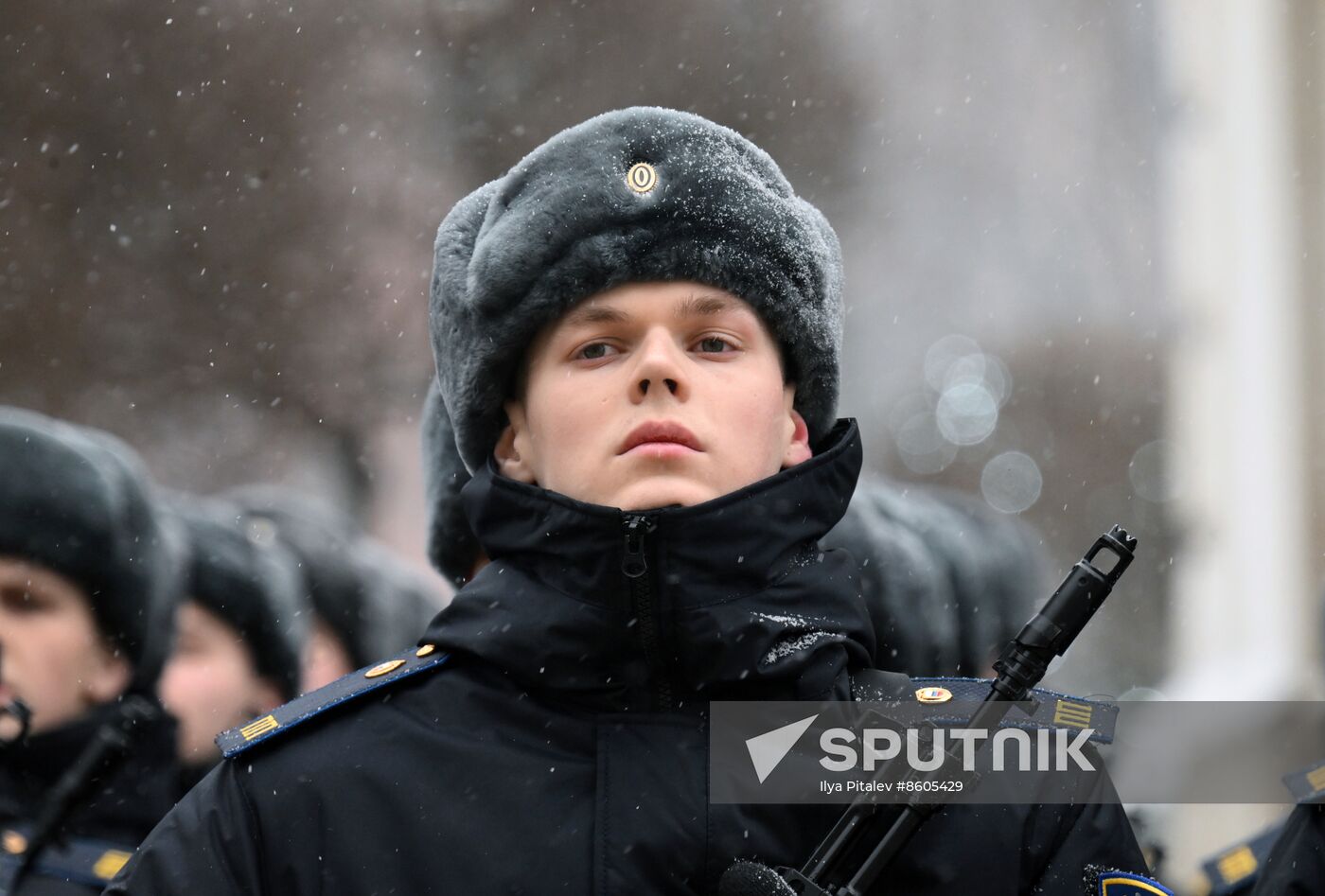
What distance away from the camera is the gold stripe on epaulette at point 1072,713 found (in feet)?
10.6

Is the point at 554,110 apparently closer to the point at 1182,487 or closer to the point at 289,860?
the point at 289,860

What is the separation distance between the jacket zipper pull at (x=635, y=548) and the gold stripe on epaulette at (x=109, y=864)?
2.17 meters

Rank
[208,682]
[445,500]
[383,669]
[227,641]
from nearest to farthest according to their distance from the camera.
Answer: [383,669] < [445,500] < [208,682] < [227,641]

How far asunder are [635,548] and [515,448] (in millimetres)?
561

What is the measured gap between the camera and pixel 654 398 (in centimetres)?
336

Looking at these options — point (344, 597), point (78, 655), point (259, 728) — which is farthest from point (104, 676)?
point (344, 597)

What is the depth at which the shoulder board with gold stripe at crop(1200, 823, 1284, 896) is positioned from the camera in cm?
430

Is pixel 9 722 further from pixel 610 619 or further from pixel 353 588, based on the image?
pixel 353 588

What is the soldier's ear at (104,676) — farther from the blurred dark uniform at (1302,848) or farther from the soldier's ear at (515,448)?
the blurred dark uniform at (1302,848)

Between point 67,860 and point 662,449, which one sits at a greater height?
point 67,860

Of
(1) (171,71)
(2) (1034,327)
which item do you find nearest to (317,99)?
(1) (171,71)

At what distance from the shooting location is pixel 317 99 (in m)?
13.1

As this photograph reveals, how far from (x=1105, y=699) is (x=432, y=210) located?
391 inches

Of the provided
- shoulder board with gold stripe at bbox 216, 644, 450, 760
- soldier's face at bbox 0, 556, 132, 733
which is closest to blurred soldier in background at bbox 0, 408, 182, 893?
soldier's face at bbox 0, 556, 132, 733
